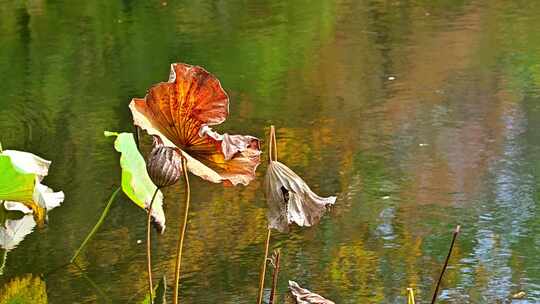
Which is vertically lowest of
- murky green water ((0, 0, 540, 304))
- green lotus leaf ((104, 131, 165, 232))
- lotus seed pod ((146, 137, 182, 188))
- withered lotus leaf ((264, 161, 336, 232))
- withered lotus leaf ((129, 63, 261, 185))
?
murky green water ((0, 0, 540, 304))

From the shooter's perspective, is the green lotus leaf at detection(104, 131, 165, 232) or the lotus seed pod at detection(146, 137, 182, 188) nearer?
→ the lotus seed pod at detection(146, 137, 182, 188)

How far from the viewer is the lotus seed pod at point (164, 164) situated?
1.03 metres

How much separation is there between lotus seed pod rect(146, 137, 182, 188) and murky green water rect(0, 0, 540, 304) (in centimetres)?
→ 152

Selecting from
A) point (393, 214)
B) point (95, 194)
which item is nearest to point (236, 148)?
point (393, 214)

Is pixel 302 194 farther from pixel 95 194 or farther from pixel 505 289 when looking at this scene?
pixel 95 194

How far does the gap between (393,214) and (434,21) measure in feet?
12.7

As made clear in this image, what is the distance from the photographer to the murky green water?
273cm

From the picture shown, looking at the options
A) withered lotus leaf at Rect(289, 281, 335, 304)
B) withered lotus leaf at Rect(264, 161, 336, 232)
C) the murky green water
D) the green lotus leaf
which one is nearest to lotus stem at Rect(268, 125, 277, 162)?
withered lotus leaf at Rect(264, 161, 336, 232)

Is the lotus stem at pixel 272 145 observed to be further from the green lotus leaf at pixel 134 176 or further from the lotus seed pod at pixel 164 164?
the green lotus leaf at pixel 134 176

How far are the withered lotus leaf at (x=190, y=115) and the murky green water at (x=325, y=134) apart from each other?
4.94ft

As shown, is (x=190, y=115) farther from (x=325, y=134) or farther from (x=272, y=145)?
(x=325, y=134)

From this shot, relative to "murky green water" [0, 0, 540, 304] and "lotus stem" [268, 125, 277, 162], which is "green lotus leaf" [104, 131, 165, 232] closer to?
"lotus stem" [268, 125, 277, 162]

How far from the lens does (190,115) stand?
104cm

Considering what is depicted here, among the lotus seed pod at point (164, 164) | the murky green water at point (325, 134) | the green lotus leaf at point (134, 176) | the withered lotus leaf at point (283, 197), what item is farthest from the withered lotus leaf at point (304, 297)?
the murky green water at point (325, 134)
